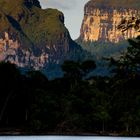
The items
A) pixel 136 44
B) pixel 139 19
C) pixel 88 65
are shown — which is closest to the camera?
pixel 139 19

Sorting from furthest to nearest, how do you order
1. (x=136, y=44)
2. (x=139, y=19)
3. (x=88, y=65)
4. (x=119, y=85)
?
(x=88, y=65) → (x=136, y=44) → (x=119, y=85) → (x=139, y=19)

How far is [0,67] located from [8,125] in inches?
444

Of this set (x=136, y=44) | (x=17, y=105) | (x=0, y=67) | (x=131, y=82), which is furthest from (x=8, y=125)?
(x=131, y=82)

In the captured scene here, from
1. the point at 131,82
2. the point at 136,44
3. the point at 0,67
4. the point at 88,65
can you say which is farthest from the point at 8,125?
the point at 88,65

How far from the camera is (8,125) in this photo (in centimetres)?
9756

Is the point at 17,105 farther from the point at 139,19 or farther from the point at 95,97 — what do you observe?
the point at 139,19

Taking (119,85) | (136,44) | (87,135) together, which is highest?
(136,44)

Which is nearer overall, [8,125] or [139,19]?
[139,19]

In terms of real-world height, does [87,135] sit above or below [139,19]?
below

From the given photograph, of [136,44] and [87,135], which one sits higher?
[136,44]

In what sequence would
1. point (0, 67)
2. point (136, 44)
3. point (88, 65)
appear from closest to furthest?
point (136, 44), point (0, 67), point (88, 65)

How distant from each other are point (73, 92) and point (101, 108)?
359 inches

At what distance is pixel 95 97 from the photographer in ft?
331

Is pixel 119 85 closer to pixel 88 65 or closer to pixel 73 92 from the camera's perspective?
pixel 73 92
